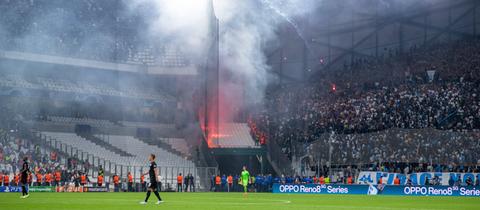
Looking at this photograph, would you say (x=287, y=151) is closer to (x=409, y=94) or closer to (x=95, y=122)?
(x=409, y=94)

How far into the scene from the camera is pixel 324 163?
52.3m

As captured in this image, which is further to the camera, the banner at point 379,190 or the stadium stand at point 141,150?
the stadium stand at point 141,150

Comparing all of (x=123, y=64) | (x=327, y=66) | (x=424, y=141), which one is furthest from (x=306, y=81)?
(x=424, y=141)

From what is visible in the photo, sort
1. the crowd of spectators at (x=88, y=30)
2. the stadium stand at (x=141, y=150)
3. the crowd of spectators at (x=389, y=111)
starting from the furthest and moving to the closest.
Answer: the crowd of spectators at (x=88, y=30) < the stadium stand at (x=141, y=150) < the crowd of spectators at (x=389, y=111)

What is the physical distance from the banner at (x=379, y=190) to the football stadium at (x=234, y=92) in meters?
0.13

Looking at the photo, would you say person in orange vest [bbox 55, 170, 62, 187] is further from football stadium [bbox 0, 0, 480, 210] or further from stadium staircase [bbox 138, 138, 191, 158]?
stadium staircase [bbox 138, 138, 191, 158]

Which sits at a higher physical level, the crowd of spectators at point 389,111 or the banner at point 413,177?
the crowd of spectators at point 389,111

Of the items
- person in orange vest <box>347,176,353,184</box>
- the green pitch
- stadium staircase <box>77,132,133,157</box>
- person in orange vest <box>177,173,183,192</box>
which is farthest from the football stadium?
the green pitch

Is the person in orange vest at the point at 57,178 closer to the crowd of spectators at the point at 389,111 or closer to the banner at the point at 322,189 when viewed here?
the banner at the point at 322,189

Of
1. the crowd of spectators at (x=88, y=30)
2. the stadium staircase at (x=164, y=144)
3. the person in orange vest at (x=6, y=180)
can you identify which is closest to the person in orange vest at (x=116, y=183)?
the person in orange vest at (x=6, y=180)

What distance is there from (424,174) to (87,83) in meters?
30.5

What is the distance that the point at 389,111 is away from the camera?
5906 centimetres

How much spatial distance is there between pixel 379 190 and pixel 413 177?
8.88 feet

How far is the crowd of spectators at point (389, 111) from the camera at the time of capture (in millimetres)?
47906
